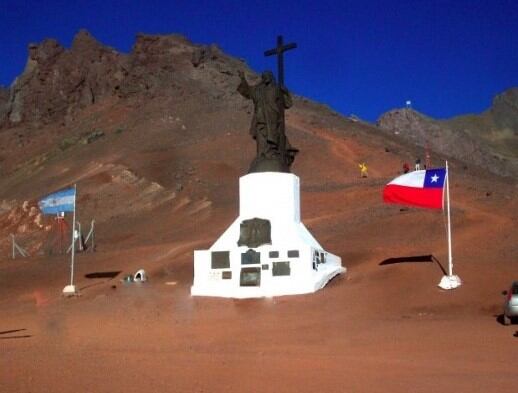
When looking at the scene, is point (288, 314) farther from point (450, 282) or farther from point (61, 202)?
point (61, 202)

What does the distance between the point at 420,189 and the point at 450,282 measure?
2.79 metres

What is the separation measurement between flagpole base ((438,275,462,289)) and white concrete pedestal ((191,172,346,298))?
11.2 ft

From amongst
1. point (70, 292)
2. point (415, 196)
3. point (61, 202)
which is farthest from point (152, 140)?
point (415, 196)

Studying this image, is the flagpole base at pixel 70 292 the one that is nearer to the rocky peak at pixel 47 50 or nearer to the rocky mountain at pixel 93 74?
the rocky mountain at pixel 93 74

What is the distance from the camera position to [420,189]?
19.5 metres

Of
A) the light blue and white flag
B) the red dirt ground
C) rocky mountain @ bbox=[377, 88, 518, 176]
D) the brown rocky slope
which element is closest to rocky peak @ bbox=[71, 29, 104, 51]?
the brown rocky slope

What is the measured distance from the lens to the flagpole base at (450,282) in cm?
1780

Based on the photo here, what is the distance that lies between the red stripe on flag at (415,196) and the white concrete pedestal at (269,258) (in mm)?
2582

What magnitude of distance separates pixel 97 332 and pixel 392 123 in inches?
3486

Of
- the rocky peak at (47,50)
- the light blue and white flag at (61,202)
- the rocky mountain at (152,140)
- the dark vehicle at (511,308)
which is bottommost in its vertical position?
the dark vehicle at (511,308)

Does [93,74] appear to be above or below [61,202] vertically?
above

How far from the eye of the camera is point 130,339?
13.9 meters

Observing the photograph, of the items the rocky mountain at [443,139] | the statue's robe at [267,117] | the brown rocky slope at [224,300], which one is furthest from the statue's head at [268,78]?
the rocky mountain at [443,139]

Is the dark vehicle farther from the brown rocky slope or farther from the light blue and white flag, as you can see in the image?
the light blue and white flag
